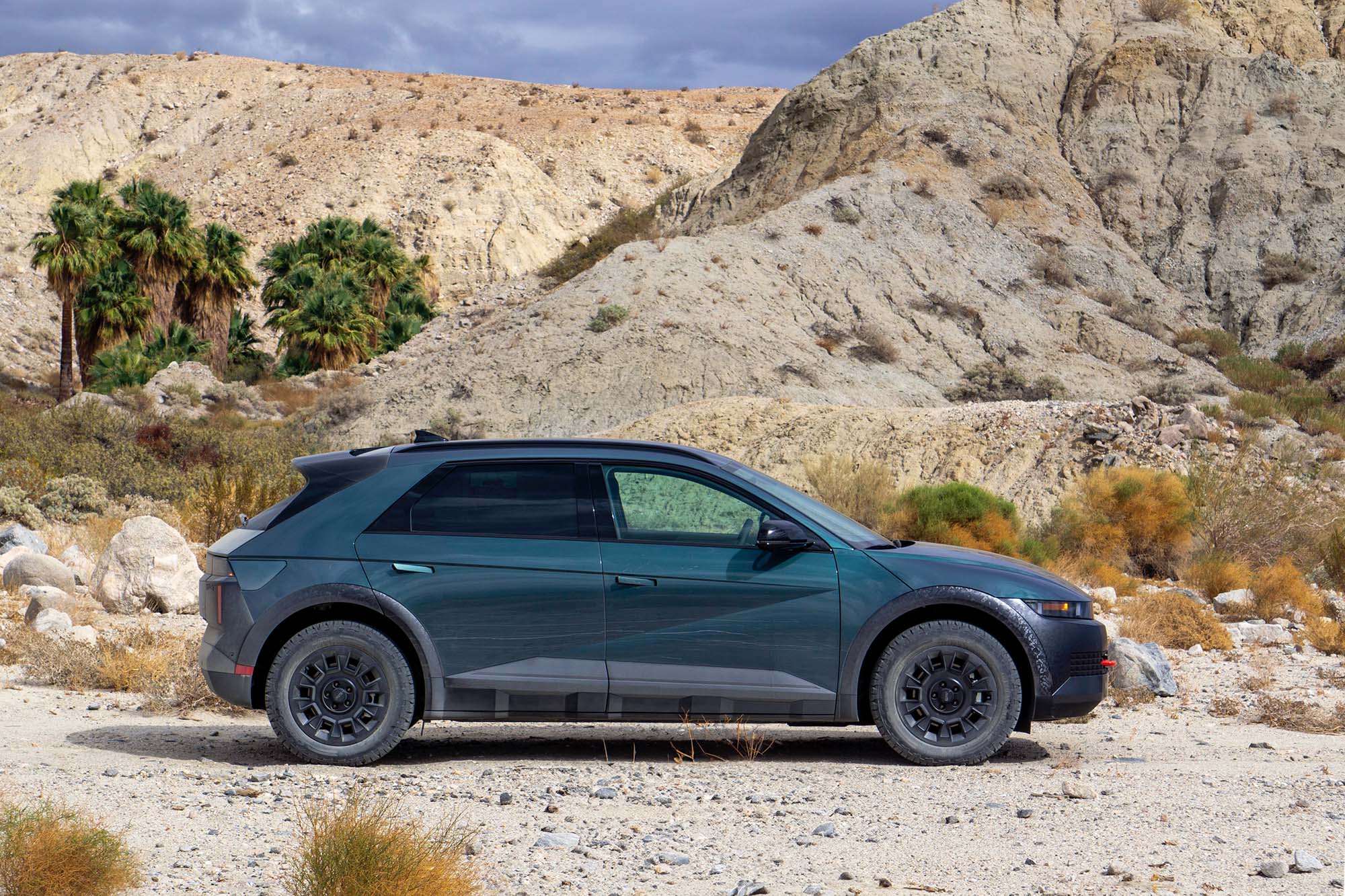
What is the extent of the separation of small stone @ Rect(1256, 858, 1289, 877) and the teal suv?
72.5 inches

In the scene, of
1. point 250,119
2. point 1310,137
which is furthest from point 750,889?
point 250,119

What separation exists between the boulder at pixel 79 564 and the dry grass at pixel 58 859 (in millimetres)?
8749

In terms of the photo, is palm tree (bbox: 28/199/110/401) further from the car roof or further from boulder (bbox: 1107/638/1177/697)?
boulder (bbox: 1107/638/1177/697)

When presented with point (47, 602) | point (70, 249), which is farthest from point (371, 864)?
point (70, 249)

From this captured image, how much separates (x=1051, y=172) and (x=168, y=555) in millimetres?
37638

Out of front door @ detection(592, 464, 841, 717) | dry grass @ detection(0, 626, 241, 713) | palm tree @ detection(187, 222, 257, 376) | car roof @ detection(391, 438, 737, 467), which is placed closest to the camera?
front door @ detection(592, 464, 841, 717)

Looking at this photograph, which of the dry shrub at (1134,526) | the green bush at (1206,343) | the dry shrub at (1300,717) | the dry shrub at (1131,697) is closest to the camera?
the dry shrub at (1300,717)

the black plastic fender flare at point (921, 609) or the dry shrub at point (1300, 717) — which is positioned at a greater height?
the black plastic fender flare at point (921, 609)

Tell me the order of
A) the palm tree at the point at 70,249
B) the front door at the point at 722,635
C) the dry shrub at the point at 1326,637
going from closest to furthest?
the front door at the point at 722,635, the dry shrub at the point at 1326,637, the palm tree at the point at 70,249

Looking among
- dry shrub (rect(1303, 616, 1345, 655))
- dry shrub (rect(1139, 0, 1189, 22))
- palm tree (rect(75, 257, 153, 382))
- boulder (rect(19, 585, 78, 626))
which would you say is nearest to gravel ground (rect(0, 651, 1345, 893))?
boulder (rect(19, 585, 78, 626))

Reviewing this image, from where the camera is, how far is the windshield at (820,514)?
6.78 metres

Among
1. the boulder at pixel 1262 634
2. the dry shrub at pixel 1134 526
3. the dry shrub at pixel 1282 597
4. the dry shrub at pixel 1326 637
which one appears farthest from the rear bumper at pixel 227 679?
the dry shrub at pixel 1134 526

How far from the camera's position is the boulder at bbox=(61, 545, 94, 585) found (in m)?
13.1

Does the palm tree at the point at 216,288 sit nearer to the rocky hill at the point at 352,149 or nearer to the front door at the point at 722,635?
the rocky hill at the point at 352,149
